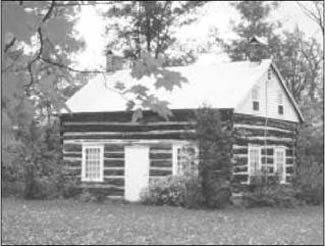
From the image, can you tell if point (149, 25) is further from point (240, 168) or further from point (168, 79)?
point (168, 79)

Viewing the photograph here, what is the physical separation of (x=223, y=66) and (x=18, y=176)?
8709 millimetres

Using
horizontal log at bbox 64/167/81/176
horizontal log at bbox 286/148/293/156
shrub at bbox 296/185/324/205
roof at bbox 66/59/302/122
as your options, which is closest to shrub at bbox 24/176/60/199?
horizontal log at bbox 64/167/81/176

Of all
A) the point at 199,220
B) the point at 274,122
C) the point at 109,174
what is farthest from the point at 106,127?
the point at 199,220

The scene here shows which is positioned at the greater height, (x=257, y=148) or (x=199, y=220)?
(x=257, y=148)

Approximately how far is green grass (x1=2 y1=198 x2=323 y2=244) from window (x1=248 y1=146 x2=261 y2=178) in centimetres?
289

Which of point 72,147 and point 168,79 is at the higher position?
point 72,147

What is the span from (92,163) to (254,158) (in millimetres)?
5785

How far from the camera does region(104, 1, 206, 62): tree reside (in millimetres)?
38000

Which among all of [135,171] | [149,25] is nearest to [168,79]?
[135,171]

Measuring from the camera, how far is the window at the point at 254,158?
2397 cm

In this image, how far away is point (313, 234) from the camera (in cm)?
1477

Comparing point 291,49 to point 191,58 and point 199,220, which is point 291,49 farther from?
point 199,220

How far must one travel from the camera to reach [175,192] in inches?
870

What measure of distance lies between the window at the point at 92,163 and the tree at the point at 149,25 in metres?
13.4
